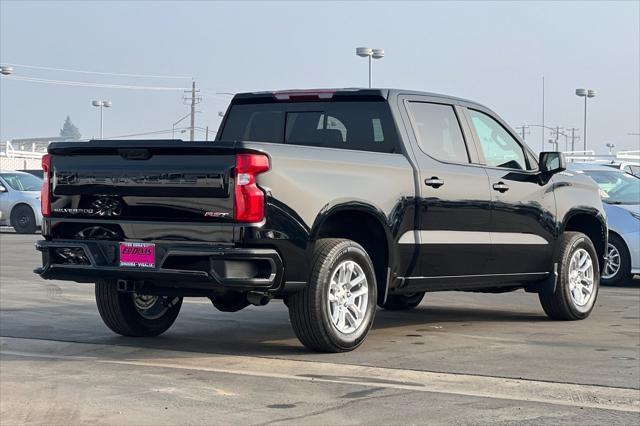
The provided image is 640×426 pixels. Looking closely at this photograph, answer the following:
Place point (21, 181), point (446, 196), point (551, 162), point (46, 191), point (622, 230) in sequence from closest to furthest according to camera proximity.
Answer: point (46, 191)
point (446, 196)
point (551, 162)
point (622, 230)
point (21, 181)

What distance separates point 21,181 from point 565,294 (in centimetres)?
1905

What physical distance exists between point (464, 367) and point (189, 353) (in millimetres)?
1994

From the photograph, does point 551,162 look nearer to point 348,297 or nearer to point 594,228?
point 594,228

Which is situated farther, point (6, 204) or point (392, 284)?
point (6, 204)

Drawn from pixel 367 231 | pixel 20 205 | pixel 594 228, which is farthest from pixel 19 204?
pixel 367 231

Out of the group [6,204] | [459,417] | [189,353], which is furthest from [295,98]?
[6,204]

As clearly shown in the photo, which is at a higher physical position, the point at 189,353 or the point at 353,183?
the point at 353,183

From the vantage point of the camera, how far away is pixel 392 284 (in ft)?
30.0

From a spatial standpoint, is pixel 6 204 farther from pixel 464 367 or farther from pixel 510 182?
pixel 464 367

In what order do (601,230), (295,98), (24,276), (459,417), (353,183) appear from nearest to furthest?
(459,417)
(353,183)
(295,98)
(601,230)
(24,276)

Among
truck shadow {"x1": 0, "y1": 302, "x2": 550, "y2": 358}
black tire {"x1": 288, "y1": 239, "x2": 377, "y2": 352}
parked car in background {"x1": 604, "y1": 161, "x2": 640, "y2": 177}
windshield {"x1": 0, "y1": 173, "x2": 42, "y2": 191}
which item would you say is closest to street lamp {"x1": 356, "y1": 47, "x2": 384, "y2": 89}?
windshield {"x1": 0, "y1": 173, "x2": 42, "y2": 191}

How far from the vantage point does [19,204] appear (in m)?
27.1

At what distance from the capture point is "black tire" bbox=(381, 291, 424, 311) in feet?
38.4

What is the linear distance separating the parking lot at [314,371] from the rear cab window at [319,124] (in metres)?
1.57
